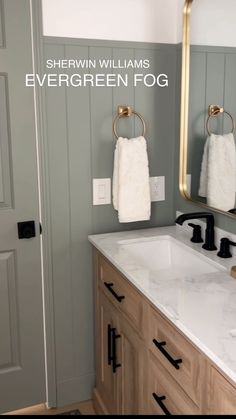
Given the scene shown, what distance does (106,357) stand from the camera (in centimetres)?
198

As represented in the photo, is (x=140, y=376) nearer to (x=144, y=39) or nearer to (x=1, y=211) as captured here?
(x=1, y=211)

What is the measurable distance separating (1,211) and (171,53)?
109 centimetres

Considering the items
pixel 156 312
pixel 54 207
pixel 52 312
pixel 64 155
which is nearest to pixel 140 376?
pixel 156 312

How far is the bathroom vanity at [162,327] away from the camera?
1101 mm

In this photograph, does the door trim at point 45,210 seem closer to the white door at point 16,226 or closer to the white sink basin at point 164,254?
the white door at point 16,226

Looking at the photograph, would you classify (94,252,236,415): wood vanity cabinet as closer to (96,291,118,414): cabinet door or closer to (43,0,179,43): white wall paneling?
(96,291,118,414): cabinet door

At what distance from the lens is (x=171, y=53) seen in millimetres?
2055

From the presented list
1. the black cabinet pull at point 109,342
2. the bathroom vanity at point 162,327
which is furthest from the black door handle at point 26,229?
the black cabinet pull at point 109,342

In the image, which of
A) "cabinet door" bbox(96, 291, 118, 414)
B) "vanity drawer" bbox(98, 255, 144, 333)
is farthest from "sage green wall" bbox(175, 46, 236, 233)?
"cabinet door" bbox(96, 291, 118, 414)

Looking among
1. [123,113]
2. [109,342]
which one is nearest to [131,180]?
[123,113]

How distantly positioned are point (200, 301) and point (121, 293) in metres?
0.44

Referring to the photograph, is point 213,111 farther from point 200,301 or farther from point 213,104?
point 200,301

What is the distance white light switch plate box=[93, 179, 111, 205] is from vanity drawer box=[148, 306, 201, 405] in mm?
786

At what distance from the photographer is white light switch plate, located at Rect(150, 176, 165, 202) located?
215 cm
